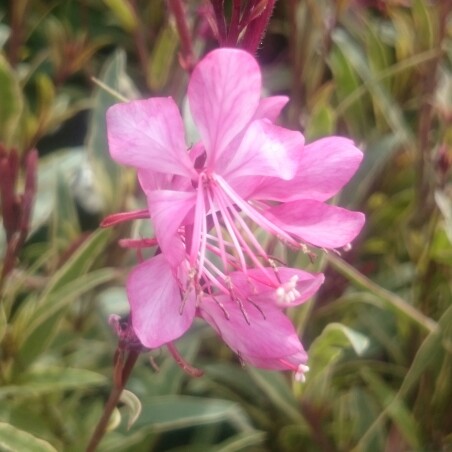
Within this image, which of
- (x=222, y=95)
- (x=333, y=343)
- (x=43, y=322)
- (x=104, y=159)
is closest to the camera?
(x=222, y=95)

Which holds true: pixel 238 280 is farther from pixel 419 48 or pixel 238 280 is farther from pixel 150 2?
pixel 150 2

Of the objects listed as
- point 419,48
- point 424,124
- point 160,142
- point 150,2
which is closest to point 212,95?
point 160,142

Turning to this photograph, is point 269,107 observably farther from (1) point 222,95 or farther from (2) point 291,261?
(2) point 291,261

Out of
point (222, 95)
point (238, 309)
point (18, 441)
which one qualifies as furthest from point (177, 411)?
point (222, 95)

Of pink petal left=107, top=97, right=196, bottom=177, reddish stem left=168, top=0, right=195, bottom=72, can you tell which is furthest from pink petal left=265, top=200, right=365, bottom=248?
reddish stem left=168, top=0, right=195, bottom=72

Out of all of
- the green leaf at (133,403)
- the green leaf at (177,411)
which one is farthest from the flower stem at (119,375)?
the green leaf at (177,411)

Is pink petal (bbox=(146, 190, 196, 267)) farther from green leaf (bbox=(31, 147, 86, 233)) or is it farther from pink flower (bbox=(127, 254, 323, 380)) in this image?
green leaf (bbox=(31, 147, 86, 233))
